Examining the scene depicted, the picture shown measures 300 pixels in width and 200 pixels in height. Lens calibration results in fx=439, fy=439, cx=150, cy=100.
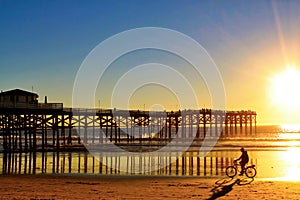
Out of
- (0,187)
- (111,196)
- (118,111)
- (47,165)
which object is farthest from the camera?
(118,111)

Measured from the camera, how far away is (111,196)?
1584cm

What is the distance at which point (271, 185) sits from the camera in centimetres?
1917

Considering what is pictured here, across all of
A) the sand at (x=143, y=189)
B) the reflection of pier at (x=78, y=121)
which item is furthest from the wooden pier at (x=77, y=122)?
the sand at (x=143, y=189)

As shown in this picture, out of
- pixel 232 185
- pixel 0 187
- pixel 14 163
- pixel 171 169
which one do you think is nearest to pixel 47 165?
pixel 14 163

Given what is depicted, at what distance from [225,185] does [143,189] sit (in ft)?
12.5

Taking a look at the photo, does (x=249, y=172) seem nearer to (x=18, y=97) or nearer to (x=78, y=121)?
(x=18, y=97)

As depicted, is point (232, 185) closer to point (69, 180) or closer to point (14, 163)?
point (69, 180)

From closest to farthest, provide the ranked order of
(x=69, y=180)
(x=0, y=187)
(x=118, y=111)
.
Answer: (x=0, y=187) < (x=69, y=180) < (x=118, y=111)

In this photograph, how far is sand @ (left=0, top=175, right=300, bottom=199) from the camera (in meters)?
15.9

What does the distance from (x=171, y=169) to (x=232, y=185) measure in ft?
32.2

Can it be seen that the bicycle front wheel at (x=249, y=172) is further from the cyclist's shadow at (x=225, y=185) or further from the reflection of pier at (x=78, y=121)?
the reflection of pier at (x=78, y=121)

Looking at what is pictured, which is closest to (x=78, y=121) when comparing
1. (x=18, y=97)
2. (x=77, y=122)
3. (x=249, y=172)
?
(x=77, y=122)

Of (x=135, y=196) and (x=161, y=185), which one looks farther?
(x=161, y=185)

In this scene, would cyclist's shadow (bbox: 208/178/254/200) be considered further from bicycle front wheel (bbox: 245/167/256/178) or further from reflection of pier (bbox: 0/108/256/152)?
reflection of pier (bbox: 0/108/256/152)
